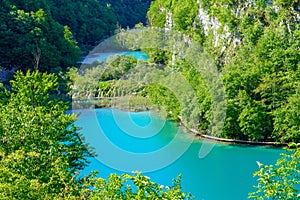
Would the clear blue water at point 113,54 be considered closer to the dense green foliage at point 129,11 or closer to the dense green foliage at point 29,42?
the dense green foliage at point 29,42

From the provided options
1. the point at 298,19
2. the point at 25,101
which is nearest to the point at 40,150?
the point at 25,101

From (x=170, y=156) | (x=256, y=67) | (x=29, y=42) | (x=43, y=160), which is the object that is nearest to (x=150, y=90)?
(x=256, y=67)

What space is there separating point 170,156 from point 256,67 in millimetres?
9645

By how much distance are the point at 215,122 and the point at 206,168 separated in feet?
22.0

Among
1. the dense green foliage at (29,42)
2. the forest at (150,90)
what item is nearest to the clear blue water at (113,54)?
the forest at (150,90)

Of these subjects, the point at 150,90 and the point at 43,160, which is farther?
the point at 150,90

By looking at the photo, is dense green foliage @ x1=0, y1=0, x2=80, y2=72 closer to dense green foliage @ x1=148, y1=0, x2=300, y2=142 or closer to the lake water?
the lake water

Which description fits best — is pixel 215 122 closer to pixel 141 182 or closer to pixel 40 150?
pixel 40 150

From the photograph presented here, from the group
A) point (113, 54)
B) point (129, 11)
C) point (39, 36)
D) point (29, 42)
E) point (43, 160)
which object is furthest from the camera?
point (129, 11)

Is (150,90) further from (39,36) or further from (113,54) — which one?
(113,54)

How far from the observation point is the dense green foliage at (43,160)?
8875mm

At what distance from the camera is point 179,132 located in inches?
1292

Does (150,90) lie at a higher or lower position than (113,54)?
lower

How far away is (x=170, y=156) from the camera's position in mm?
27609
